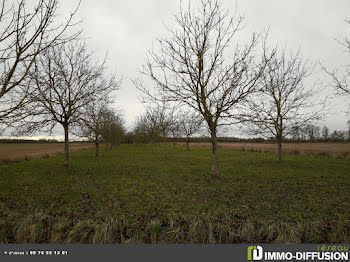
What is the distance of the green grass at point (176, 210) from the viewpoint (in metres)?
2.93

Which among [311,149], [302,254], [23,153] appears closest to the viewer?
[302,254]

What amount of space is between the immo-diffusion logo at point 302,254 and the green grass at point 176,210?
0.59ft

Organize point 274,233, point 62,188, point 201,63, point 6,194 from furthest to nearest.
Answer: point 201,63
point 62,188
point 6,194
point 274,233

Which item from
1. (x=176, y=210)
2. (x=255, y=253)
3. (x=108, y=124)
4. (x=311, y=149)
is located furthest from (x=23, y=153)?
(x=311, y=149)

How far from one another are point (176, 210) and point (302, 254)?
2.69 meters

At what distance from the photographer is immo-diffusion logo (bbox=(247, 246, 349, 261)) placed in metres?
2.62

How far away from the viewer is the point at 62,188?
6.36 metres

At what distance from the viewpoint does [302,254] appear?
2646 mm

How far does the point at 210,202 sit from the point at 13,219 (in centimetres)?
496

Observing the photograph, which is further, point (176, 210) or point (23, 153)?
point (23, 153)

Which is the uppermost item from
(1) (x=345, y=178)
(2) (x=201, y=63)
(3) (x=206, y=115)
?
(2) (x=201, y=63)

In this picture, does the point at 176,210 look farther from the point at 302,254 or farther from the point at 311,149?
the point at 311,149

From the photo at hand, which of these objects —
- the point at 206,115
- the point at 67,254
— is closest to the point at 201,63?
the point at 206,115

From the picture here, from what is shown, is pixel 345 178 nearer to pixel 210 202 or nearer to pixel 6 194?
pixel 210 202
